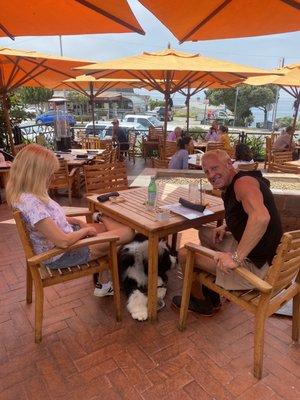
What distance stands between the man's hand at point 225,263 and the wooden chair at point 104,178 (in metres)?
2.00

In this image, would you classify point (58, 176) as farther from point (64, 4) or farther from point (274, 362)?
point (274, 362)

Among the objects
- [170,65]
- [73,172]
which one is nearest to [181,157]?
[170,65]

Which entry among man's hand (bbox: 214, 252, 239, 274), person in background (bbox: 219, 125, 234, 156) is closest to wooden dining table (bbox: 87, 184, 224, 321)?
man's hand (bbox: 214, 252, 239, 274)

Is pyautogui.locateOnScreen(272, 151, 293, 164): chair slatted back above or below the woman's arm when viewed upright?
below

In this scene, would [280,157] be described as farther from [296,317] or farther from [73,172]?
[296,317]

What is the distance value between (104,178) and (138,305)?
5.55 ft

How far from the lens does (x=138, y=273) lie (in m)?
2.66

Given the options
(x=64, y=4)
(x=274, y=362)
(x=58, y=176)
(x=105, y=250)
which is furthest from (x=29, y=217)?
(x=58, y=176)

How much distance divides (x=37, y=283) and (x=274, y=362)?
5.30ft

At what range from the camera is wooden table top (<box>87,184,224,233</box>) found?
2193mm

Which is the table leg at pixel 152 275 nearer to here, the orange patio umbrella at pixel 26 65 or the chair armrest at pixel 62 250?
the chair armrest at pixel 62 250

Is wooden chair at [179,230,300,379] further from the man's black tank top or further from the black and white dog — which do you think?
the black and white dog

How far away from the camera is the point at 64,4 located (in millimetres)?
2201

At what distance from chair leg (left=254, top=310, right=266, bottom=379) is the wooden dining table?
77cm
